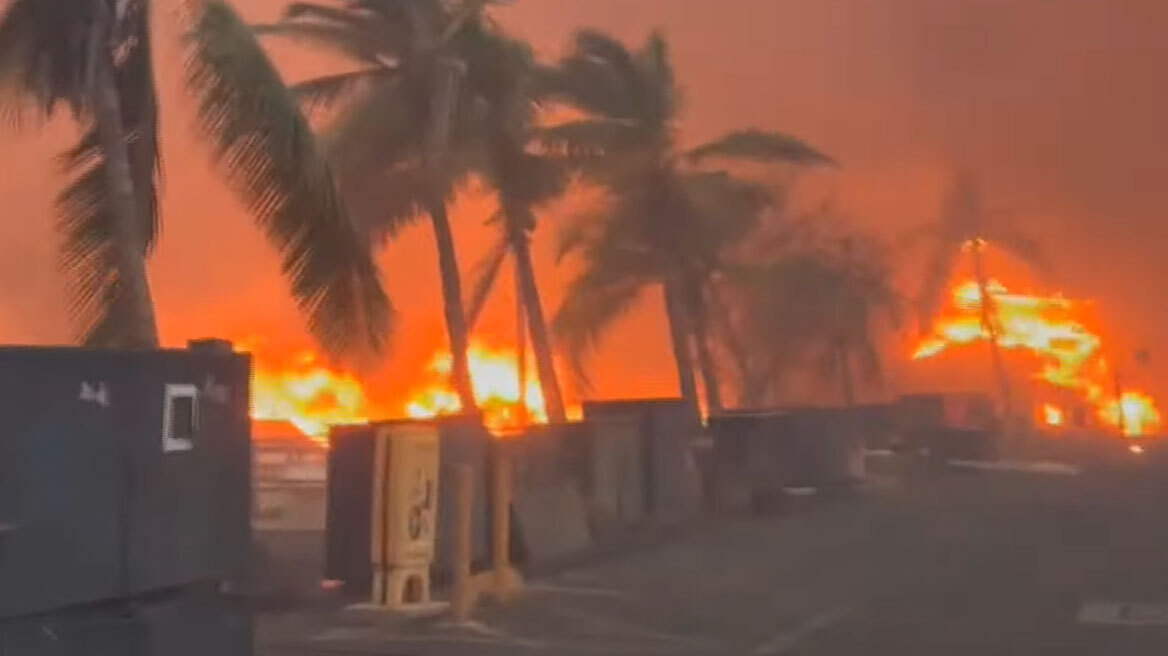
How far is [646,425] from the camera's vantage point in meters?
21.2

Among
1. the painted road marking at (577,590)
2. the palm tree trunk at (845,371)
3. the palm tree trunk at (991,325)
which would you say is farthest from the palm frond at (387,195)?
the palm tree trunk at (991,325)

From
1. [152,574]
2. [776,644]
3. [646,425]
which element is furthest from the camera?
[646,425]

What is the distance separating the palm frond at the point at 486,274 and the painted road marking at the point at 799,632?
668 inches

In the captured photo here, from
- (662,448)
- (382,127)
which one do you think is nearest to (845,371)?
(662,448)

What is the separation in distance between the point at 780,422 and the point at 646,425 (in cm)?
461

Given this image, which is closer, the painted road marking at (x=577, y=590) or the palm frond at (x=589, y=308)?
the painted road marking at (x=577, y=590)

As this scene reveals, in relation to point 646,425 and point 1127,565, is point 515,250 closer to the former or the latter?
point 646,425

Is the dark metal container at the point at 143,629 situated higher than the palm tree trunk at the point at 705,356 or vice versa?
the palm tree trunk at the point at 705,356

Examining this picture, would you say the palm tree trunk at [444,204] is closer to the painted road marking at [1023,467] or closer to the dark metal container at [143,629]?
Result: the painted road marking at [1023,467]

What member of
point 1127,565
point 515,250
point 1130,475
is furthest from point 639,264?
point 1127,565

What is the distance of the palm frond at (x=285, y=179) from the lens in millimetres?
12458

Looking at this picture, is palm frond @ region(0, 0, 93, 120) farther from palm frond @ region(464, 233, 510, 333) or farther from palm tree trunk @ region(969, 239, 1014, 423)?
palm tree trunk @ region(969, 239, 1014, 423)

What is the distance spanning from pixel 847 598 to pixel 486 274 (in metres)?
17.7

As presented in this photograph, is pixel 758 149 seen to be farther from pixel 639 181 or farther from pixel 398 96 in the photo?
pixel 398 96
